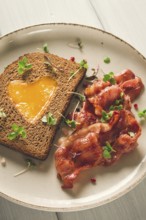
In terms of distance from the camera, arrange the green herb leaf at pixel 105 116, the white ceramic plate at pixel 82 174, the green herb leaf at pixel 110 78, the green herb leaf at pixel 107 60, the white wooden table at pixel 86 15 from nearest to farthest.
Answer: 1. the white ceramic plate at pixel 82 174
2. the green herb leaf at pixel 105 116
3. the green herb leaf at pixel 110 78
4. the green herb leaf at pixel 107 60
5. the white wooden table at pixel 86 15

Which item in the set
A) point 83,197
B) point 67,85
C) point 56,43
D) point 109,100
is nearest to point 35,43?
point 56,43

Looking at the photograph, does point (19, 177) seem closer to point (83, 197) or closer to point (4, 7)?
point (83, 197)

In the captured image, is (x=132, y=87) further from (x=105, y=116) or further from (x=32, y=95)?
(x=32, y=95)

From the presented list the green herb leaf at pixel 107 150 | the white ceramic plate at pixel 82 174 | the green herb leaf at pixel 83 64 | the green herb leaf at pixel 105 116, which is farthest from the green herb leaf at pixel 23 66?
the green herb leaf at pixel 107 150

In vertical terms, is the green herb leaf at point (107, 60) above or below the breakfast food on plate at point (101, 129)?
above

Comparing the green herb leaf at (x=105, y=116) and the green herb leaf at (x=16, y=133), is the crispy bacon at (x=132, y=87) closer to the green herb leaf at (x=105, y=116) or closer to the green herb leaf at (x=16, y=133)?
the green herb leaf at (x=105, y=116)

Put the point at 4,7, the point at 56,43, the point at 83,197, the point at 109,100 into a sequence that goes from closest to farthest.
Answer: the point at 83,197 → the point at 109,100 → the point at 56,43 → the point at 4,7
